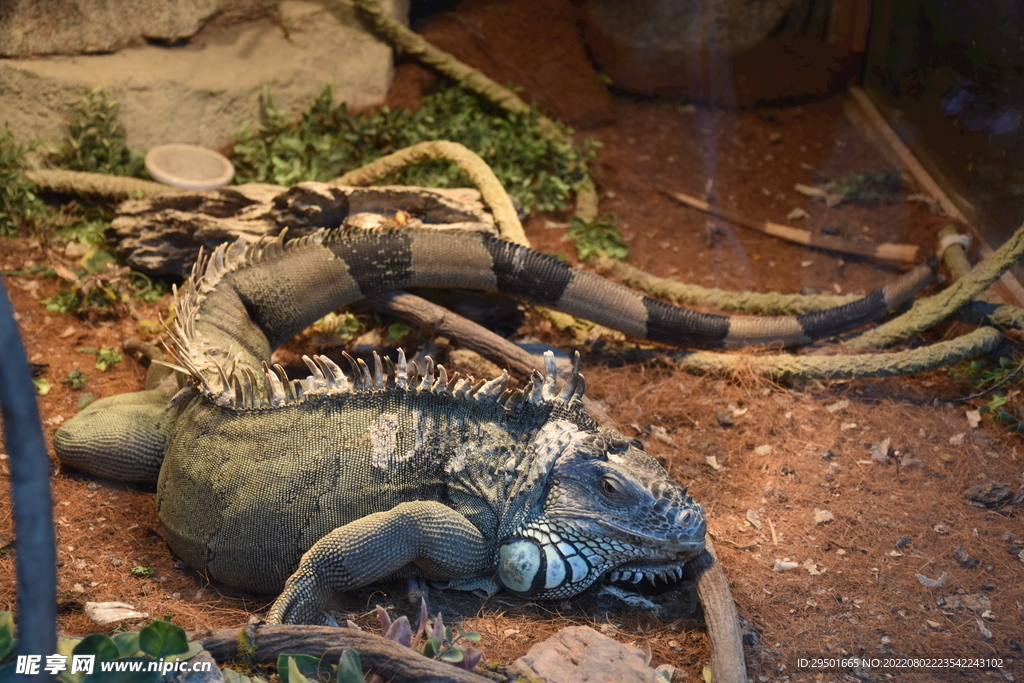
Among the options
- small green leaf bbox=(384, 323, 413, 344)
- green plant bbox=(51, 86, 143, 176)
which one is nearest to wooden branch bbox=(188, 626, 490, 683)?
small green leaf bbox=(384, 323, 413, 344)

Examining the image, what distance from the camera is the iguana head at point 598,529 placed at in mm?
3219

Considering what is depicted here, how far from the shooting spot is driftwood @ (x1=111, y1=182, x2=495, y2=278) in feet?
16.9

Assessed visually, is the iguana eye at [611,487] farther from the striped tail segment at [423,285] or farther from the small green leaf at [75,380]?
the small green leaf at [75,380]

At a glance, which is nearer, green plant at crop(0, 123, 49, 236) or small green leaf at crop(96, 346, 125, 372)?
small green leaf at crop(96, 346, 125, 372)

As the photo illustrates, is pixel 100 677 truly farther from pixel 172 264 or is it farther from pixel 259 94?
pixel 259 94

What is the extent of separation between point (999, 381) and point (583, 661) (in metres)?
3.18

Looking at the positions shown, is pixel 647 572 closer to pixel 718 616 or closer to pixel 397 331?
pixel 718 616

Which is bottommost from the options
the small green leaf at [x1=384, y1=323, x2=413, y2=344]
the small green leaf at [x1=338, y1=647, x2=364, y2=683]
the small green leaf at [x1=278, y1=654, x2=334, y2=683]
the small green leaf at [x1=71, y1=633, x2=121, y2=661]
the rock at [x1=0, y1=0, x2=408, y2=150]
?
the small green leaf at [x1=384, y1=323, x2=413, y2=344]

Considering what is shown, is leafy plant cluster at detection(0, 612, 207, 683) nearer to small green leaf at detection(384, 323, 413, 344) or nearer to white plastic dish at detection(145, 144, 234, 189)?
small green leaf at detection(384, 323, 413, 344)

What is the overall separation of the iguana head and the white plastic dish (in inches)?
159

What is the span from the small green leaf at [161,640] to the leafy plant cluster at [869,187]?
6.08 meters

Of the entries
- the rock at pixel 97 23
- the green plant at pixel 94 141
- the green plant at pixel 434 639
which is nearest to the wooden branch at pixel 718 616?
the green plant at pixel 434 639

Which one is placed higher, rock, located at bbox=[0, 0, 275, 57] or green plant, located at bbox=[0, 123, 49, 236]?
rock, located at bbox=[0, 0, 275, 57]

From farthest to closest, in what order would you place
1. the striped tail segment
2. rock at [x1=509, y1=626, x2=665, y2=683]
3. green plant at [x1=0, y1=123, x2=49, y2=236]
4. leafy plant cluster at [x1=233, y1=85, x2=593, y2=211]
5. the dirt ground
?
1. leafy plant cluster at [x1=233, y1=85, x2=593, y2=211]
2. green plant at [x1=0, y1=123, x2=49, y2=236]
3. the striped tail segment
4. the dirt ground
5. rock at [x1=509, y1=626, x2=665, y2=683]
